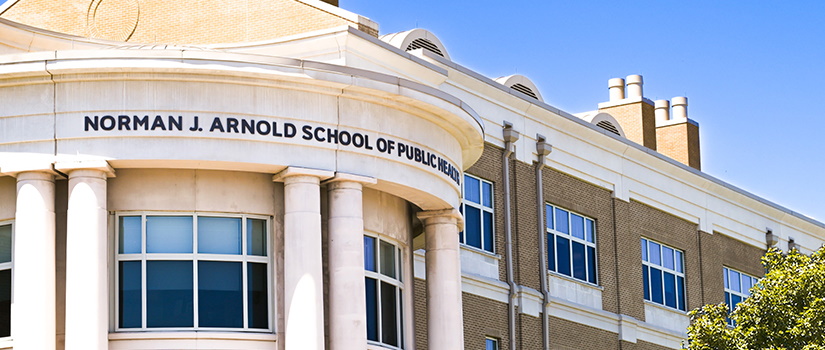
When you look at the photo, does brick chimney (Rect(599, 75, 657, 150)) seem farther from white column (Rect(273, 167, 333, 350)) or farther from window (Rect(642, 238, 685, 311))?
white column (Rect(273, 167, 333, 350))

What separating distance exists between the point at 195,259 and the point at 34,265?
8.75 feet

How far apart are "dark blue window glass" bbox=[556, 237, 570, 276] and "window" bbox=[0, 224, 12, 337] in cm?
1917

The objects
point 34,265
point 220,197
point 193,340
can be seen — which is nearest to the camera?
point 34,265

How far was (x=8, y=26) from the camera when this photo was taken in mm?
33781

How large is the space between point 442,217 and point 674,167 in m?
→ 19.4

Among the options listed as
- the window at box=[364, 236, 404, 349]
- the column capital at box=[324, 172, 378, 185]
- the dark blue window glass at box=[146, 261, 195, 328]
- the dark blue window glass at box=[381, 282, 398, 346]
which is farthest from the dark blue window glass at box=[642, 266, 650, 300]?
the dark blue window glass at box=[146, 261, 195, 328]

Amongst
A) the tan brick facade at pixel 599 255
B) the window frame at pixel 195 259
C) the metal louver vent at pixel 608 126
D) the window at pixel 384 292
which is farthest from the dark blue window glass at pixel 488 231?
the window frame at pixel 195 259

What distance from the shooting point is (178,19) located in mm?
37719

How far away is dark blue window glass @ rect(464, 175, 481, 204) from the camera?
39969 mm

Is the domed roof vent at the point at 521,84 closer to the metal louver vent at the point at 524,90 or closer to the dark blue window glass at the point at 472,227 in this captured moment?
the metal louver vent at the point at 524,90

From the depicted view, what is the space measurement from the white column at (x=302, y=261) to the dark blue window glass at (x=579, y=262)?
1761 cm

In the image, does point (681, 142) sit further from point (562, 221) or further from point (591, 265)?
point (562, 221)

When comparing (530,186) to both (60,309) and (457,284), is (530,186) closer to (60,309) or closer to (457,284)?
(457,284)

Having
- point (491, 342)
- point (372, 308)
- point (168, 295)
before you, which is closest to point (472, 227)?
point (491, 342)
